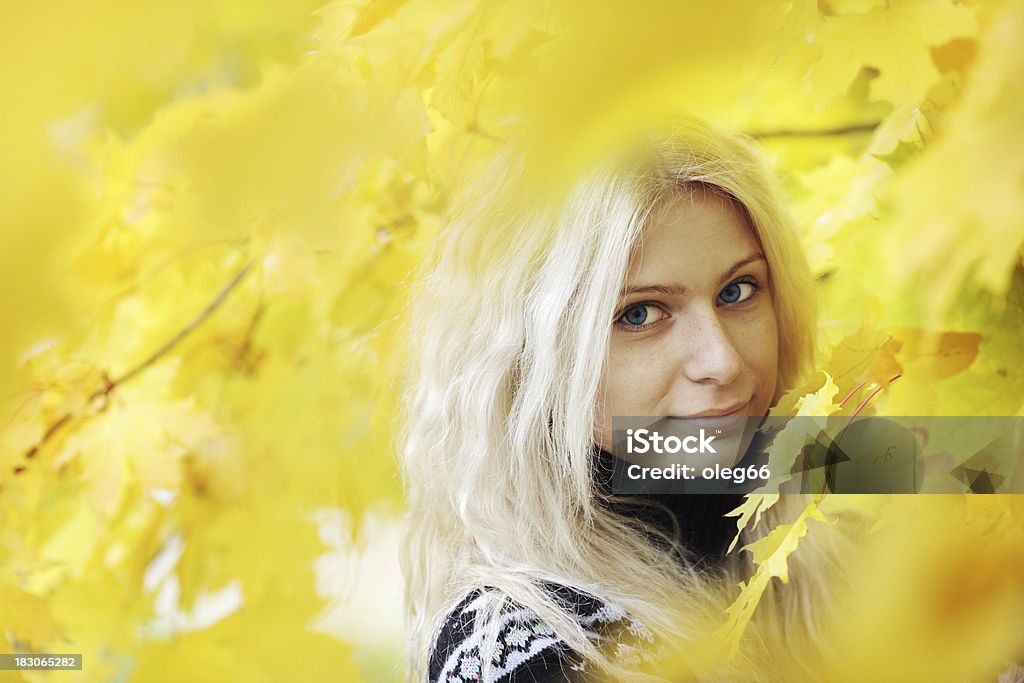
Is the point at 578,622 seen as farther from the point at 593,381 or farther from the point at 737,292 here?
the point at 737,292

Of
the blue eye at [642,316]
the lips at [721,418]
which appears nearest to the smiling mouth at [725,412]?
the lips at [721,418]

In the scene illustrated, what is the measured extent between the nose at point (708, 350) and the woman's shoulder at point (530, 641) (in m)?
0.24

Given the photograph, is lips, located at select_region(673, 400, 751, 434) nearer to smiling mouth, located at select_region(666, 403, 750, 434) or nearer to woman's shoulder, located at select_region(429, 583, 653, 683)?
smiling mouth, located at select_region(666, 403, 750, 434)

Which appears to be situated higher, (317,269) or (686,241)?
(317,269)

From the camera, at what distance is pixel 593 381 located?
0.85 meters

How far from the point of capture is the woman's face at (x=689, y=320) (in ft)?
2.78

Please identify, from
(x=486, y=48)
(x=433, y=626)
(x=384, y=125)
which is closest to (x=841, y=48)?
(x=486, y=48)

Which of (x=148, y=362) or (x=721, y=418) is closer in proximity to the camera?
(x=721, y=418)

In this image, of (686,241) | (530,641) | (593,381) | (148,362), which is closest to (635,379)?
(593,381)

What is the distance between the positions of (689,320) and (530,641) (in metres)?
0.34

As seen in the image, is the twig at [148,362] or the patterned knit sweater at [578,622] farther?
the twig at [148,362]

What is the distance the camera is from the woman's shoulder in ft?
2.63

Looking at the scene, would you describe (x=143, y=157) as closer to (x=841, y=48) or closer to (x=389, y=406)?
(x=389, y=406)

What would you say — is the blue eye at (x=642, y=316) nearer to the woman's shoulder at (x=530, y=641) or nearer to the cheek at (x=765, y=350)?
the cheek at (x=765, y=350)
